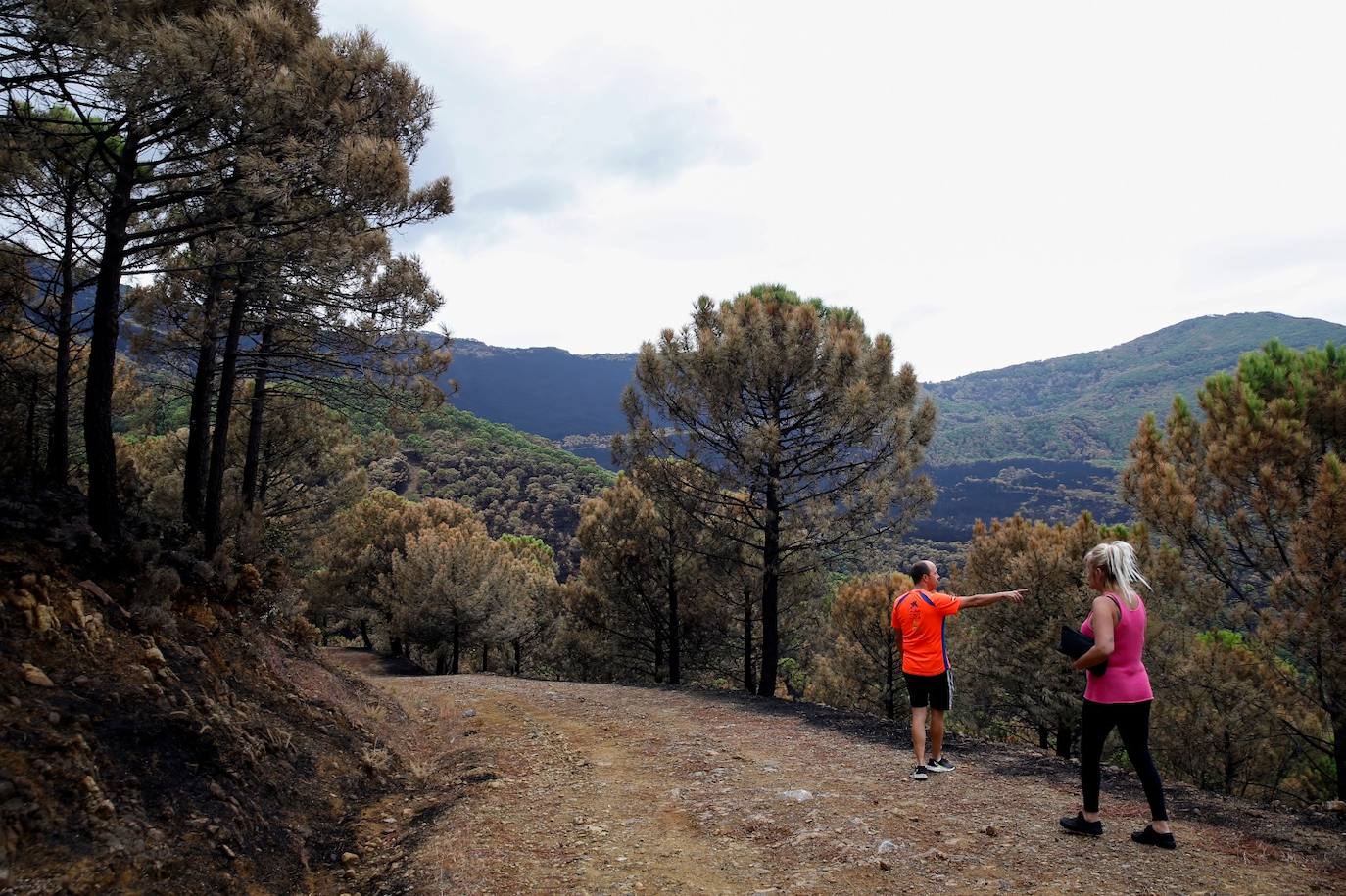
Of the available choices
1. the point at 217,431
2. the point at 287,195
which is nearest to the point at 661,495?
the point at 217,431

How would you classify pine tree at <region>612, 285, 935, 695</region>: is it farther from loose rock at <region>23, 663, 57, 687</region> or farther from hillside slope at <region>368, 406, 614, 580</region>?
hillside slope at <region>368, 406, 614, 580</region>

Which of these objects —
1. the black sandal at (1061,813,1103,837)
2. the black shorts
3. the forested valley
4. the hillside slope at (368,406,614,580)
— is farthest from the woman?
the hillside slope at (368,406,614,580)

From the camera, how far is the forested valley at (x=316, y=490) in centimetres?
444

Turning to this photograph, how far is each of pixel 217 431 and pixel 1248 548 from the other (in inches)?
570

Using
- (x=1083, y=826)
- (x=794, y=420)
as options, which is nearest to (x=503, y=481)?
(x=794, y=420)

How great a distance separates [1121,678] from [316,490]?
2012 cm

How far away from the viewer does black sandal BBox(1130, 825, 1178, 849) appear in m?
4.24

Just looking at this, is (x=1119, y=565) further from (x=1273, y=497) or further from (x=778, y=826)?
(x=1273, y=497)

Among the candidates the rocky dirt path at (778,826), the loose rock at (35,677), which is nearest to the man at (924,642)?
the rocky dirt path at (778,826)

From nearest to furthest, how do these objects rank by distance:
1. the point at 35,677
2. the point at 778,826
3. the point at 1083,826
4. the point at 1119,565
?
1. the point at 35,677
2. the point at 1119,565
3. the point at 1083,826
4. the point at 778,826

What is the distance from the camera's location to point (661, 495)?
1440 cm

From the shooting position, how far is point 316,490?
752 inches

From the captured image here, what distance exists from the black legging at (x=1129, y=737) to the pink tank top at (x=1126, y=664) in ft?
0.22

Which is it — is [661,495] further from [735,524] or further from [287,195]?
[287,195]
